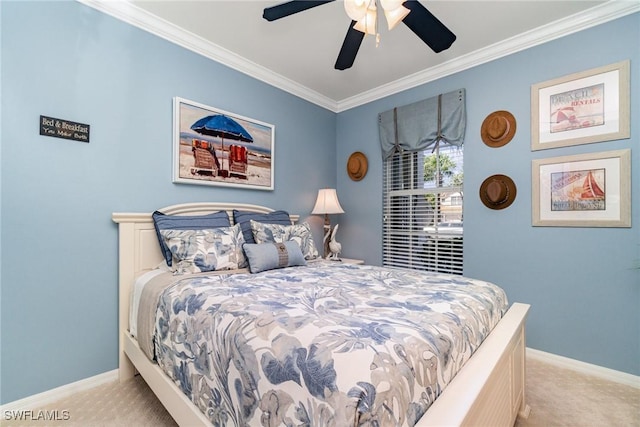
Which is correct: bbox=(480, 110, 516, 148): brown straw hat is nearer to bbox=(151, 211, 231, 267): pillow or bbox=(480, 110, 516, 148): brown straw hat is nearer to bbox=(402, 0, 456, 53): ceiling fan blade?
bbox=(402, 0, 456, 53): ceiling fan blade

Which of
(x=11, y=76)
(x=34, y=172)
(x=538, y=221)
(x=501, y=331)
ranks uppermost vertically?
(x=11, y=76)

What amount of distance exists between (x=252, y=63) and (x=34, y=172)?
1.97 metres

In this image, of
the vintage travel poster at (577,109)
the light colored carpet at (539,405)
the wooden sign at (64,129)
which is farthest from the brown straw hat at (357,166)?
the wooden sign at (64,129)

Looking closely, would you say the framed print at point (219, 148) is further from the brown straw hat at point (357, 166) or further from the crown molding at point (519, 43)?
the crown molding at point (519, 43)

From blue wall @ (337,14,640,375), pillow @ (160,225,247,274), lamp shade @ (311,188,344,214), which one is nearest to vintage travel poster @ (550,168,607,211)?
blue wall @ (337,14,640,375)

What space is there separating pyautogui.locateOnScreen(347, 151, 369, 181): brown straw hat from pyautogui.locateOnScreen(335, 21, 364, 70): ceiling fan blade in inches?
64.2

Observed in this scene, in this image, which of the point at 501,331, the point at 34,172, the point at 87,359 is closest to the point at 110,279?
the point at 87,359

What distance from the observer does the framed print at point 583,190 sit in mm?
2035

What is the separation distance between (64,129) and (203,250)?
116 centimetres

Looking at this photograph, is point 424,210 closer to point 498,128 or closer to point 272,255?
point 498,128

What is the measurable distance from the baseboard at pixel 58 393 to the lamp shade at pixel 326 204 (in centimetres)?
225

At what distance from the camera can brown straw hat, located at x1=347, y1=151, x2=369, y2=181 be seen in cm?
357

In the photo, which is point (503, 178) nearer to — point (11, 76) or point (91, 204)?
point (91, 204)

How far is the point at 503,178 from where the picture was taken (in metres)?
2.54
